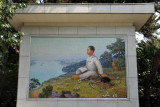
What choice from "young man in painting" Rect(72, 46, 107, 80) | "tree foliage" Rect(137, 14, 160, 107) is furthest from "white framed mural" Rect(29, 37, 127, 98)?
"tree foliage" Rect(137, 14, 160, 107)

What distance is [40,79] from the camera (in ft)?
23.9

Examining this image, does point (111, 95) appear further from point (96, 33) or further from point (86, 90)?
point (96, 33)

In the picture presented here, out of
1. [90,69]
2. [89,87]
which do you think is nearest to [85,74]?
[90,69]

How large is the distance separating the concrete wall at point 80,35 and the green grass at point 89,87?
0.52 ft

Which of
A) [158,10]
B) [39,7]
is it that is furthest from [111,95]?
[158,10]

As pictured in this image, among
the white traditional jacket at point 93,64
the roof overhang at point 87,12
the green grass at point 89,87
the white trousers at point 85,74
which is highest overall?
the roof overhang at point 87,12

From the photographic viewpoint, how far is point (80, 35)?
24.8 ft

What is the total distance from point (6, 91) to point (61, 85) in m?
6.25

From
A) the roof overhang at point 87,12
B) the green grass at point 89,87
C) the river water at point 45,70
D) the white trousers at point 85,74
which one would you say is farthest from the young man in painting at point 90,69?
the roof overhang at point 87,12

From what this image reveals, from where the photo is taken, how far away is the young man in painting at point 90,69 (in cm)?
728

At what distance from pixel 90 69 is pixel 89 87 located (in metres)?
0.72

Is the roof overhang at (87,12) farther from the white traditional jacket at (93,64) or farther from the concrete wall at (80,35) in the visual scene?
the white traditional jacket at (93,64)

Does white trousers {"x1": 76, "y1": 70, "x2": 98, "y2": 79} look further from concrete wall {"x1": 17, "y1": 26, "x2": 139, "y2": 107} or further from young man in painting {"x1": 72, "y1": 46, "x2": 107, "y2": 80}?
concrete wall {"x1": 17, "y1": 26, "x2": 139, "y2": 107}

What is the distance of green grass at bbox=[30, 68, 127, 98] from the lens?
7117mm
